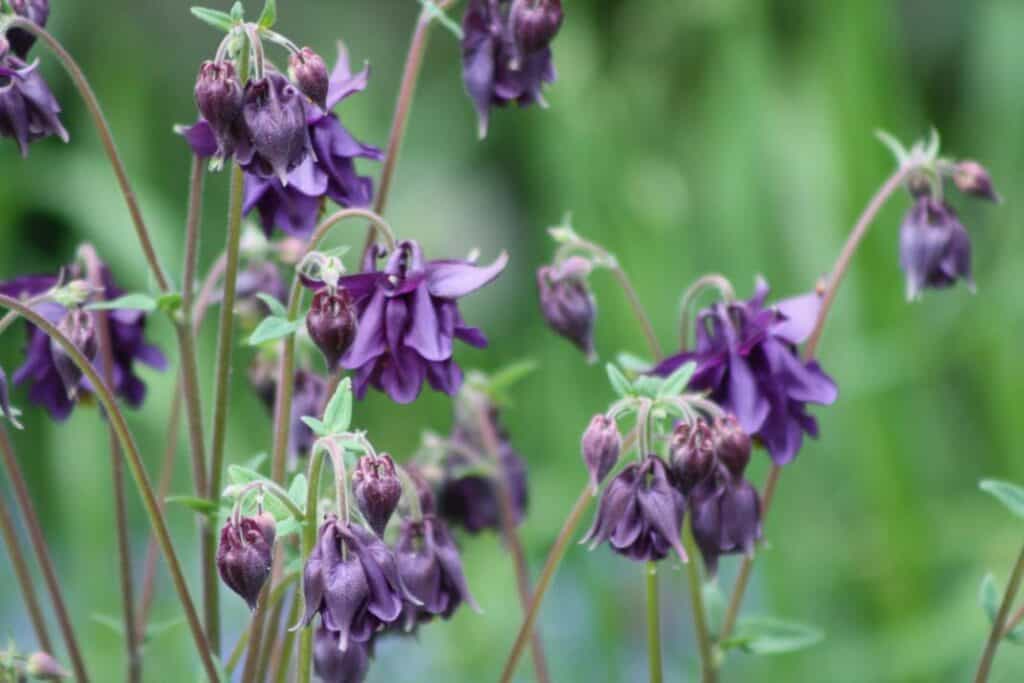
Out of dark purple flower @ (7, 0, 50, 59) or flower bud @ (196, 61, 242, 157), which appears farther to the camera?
dark purple flower @ (7, 0, 50, 59)

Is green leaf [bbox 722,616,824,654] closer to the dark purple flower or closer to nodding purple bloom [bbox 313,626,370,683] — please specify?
nodding purple bloom [bbox 313,626,370,683]

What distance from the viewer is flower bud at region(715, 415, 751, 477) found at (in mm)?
1612

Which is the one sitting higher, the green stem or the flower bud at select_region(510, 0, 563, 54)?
the flower bud at select_region(510, 0, 563, 54)

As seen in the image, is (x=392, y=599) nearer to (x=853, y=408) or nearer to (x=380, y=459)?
(x=380, y=459)

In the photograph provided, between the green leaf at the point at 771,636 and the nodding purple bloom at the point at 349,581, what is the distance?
1.95 ft

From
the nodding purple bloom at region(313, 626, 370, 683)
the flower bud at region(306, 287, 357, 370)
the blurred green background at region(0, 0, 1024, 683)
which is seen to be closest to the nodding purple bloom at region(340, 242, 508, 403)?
the flower bud at region(306, 287, 357, 370)

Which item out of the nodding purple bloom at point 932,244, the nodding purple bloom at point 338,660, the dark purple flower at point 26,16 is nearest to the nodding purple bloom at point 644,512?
the nodding purple bloom at point 338,660

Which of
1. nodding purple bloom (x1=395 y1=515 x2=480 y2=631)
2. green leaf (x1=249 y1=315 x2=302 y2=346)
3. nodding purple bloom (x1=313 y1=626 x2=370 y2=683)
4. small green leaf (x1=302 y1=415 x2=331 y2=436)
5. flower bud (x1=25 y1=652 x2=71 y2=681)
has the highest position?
green leaf (x1=249 y1=315 x2=302 y2=346)

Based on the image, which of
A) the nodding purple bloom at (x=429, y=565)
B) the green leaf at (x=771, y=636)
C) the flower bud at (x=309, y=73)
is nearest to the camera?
the flower bud at (x=309, y=73)

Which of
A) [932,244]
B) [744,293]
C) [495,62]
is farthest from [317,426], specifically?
[744,293]

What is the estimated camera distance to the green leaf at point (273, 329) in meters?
1.53

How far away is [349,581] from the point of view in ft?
4.58

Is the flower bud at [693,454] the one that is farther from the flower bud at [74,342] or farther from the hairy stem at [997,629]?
the flower bud at [74,342]

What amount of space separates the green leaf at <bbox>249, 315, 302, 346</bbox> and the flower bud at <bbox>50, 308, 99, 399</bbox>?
261 millimetres
